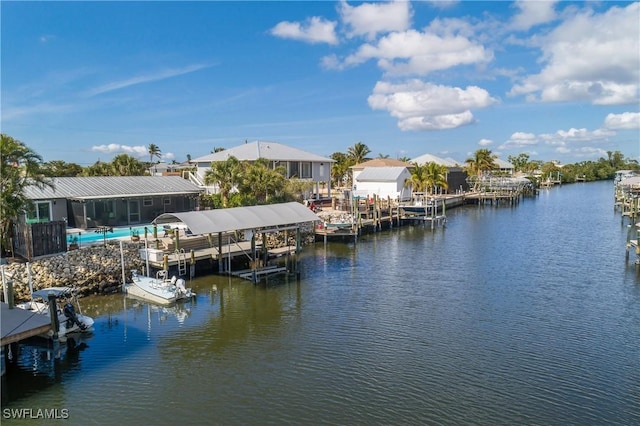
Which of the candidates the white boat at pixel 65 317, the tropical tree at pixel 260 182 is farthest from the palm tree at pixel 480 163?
the white boat at pixel 65 317

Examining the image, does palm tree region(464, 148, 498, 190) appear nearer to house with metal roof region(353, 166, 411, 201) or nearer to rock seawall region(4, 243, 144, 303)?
house with metal roof region(353, 166, 411, 201)

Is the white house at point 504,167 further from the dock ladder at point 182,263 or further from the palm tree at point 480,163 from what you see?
the dock ladder at point 182,263

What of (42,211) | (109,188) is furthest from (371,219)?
(42,211)

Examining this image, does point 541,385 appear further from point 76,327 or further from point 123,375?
point 76,327

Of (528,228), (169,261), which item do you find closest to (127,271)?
(169,261)

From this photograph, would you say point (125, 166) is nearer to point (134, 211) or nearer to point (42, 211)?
point (134, 211)
